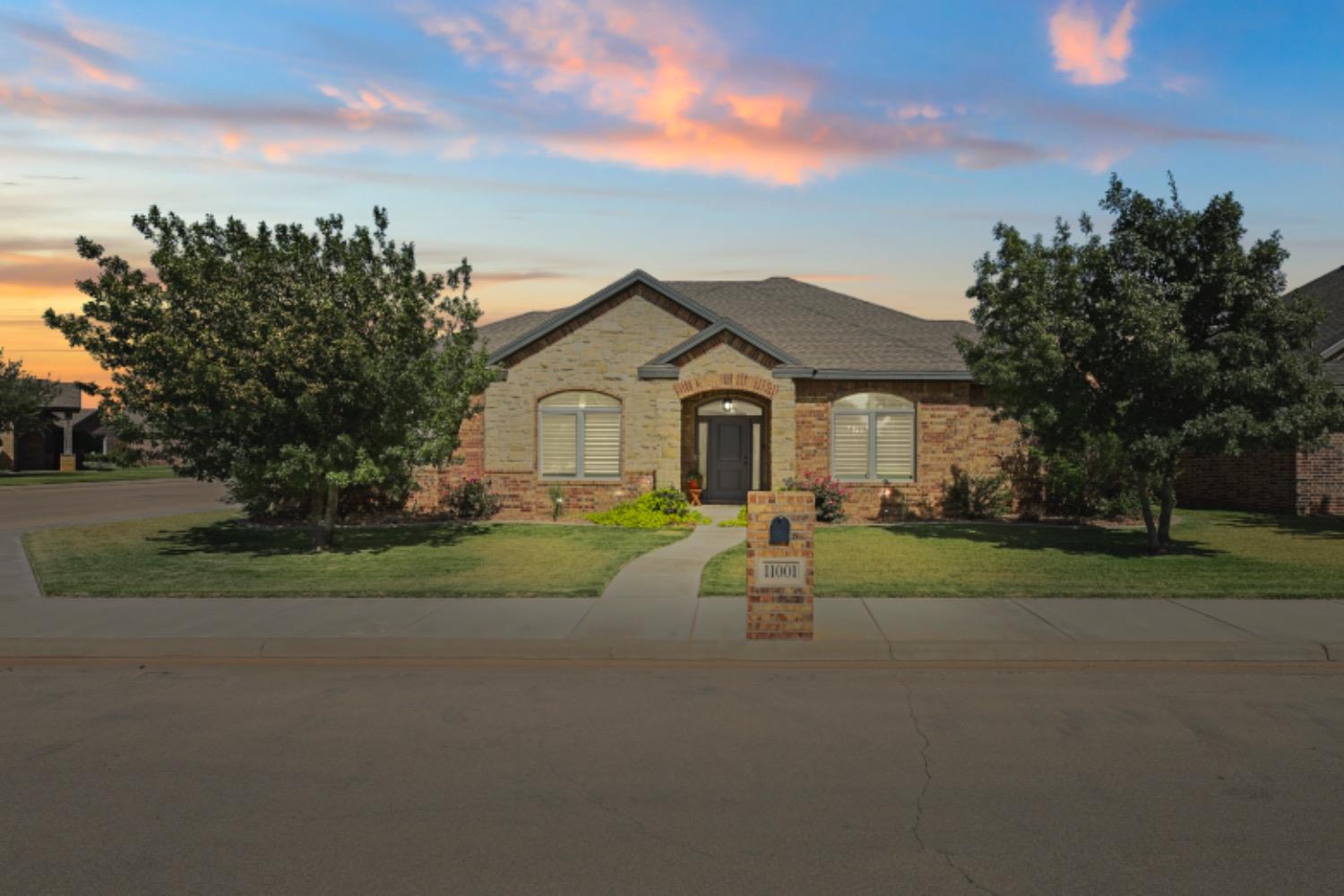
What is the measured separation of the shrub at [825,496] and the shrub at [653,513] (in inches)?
82.7

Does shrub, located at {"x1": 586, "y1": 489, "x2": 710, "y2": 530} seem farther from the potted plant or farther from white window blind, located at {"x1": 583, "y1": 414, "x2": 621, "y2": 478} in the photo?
the potted plant

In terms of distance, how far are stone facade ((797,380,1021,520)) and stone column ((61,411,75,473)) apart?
45998 millimetres

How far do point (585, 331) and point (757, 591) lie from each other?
44.6 ft

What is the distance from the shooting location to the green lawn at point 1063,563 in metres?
11.8

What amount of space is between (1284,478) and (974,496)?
8321mm

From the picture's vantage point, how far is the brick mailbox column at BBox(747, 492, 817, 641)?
30.1ft

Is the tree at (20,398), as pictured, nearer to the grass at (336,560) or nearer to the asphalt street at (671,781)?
the grass at (336,560)

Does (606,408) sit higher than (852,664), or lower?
higher

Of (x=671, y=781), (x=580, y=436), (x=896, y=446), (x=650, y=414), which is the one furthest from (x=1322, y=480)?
(x=671, y=781)

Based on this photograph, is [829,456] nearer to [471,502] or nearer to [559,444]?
[559,444]

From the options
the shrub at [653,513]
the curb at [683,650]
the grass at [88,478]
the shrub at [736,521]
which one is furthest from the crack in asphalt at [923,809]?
the grass at [88,478]

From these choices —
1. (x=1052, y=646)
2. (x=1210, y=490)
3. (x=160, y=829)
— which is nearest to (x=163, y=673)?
(x=160, y=829)

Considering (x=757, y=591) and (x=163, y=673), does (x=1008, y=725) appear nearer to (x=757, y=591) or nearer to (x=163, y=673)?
(x=757, y=591)

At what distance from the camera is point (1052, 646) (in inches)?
347
